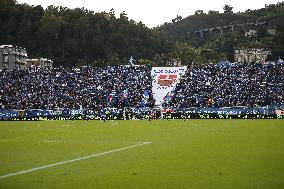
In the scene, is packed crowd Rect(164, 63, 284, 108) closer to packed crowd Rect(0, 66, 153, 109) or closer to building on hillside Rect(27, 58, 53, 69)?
packed crowd Rect(0, 66, 153, 109)

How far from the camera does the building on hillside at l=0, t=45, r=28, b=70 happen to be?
111469mm

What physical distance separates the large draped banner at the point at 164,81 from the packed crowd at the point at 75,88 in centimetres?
106

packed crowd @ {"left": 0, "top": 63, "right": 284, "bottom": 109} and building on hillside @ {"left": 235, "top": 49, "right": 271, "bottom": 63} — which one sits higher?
building on hillside @ {"left": 235, "top": 49, "right": 271, "bottom": 63}

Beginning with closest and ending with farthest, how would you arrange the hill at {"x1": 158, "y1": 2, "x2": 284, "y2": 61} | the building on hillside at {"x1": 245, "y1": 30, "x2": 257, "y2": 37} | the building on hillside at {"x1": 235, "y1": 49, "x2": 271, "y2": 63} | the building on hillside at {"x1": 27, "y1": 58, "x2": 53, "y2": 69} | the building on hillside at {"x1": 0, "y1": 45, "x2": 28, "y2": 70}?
the building on hillside at {"x1": 0, "y1": 45, "x2": 28, "y2": 70}, the building on hillside at {"x1": 27, "y1": 58, "x2": 53, "y2": 69}, the hill at {"x1": 158, "y1": 2, "x2": 284, "y2": 61}, the building on hillside at {"x1": 235, "y1": 49, "x2": 271, "y2": 63}, the building on hillside at {"x1": 245, "y1": 30, "x2": 257, "y2": 37}

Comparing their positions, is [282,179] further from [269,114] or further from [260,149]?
[269,114]

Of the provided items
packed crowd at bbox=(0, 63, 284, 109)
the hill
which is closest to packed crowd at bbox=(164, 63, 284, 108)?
packed crowd at bbox=(0, 63, 284, 109)

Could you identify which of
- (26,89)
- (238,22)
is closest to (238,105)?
(26,89)

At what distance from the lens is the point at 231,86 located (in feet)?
200

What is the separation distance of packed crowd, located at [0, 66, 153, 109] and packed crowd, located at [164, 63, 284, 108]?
4.88 metres

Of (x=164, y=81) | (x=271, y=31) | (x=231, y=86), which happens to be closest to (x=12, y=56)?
(x=164, y=81)

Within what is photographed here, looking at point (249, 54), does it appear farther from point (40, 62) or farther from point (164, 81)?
→ point (164, 81)

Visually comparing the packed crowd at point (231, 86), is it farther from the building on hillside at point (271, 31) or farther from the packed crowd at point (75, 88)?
the building on hillside at point (271, 31)

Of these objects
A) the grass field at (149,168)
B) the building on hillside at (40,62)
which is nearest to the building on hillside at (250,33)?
the building on hillside at (40,62)

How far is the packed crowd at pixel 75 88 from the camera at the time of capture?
2434 inches
